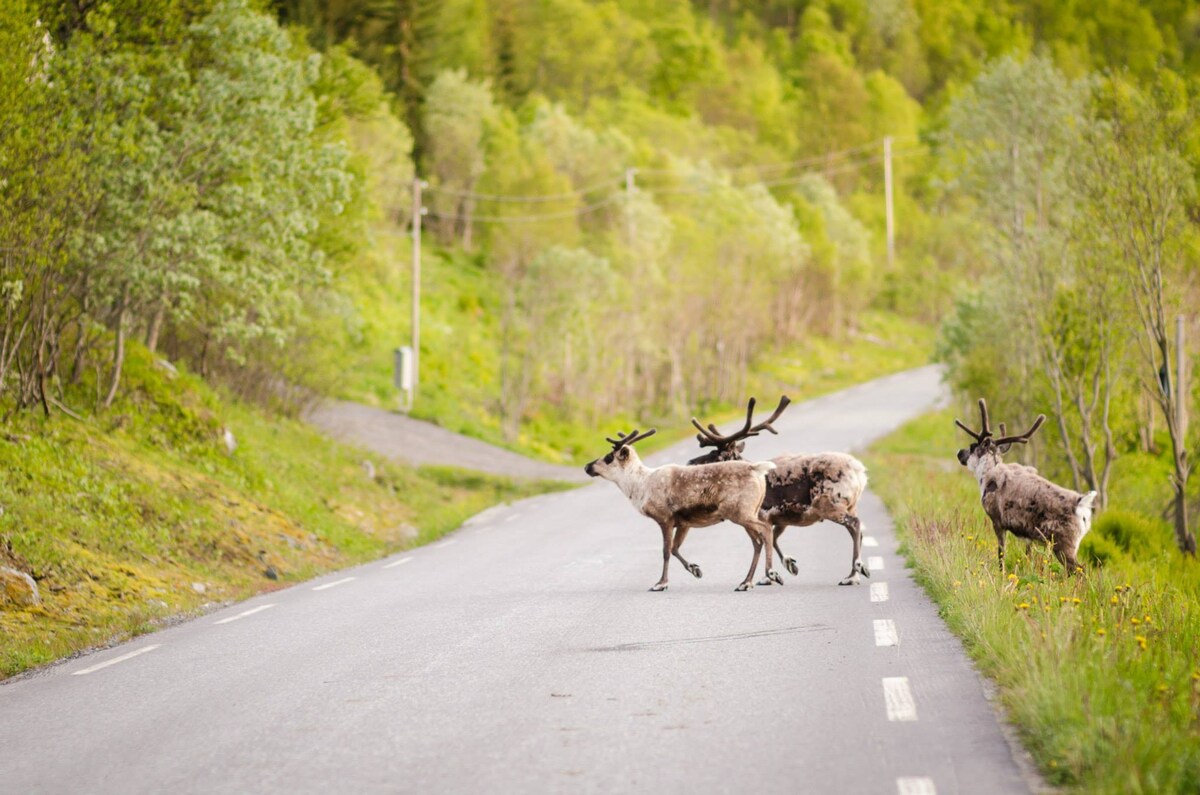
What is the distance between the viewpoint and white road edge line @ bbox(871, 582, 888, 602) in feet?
36.2

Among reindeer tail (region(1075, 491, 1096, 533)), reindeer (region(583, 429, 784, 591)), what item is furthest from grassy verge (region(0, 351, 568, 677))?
reindeer tail (region(1075, 491, 1096, 533))

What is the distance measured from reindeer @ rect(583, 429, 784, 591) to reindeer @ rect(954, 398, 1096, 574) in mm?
1952

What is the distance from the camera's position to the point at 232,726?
7258 millimetres

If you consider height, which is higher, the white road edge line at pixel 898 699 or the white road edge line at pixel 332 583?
the white road edge line at pixel 898 699

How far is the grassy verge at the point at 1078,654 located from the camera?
5316 millimetres

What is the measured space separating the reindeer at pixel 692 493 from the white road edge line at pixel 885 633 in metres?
2.04

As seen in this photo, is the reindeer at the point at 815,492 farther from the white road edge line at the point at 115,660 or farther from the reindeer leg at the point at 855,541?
the white road edge line at the point at 115,660

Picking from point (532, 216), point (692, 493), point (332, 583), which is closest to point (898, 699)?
point (692, 493)

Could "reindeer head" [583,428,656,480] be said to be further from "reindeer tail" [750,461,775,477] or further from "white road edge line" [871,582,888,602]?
"white road edge line" [871,582,888,602]

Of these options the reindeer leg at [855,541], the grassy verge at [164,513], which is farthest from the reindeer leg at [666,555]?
the grassy verge at [164,513]

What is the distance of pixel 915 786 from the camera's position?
5.43m

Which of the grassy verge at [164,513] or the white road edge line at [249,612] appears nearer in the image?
the white road edge line at [249,612]

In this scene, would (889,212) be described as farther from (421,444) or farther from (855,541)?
(855,541)

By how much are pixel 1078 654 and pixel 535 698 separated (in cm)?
295
